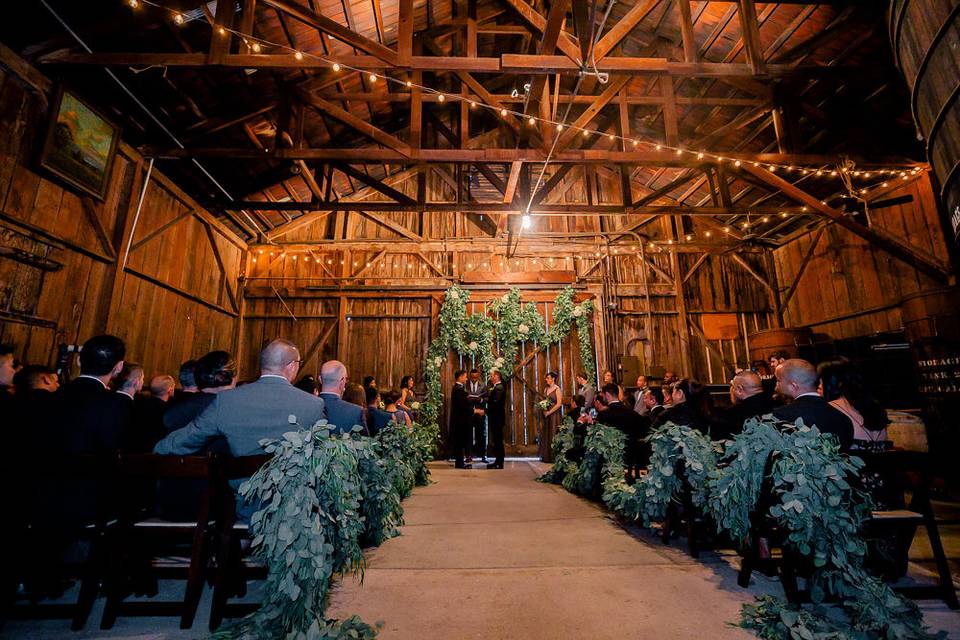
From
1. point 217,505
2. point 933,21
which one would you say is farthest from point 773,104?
point 217,505

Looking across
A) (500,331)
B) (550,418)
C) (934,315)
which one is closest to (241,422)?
(550,418)

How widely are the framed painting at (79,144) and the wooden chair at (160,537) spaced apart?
485cm

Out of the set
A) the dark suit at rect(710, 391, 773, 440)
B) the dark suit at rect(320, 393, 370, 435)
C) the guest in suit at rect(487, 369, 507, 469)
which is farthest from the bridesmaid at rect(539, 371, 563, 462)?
the dark suit at rect(320, 393, 370, 435)

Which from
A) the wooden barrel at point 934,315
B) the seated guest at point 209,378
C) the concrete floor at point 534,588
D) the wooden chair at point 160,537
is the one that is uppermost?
the wooden barrel at point 934,315

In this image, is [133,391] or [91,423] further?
[133,391]

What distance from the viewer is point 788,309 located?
10383 millimetres

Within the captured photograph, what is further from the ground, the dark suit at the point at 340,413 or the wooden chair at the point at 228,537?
the dark suit at the point at 340,413

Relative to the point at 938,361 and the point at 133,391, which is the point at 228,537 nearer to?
the point at 133,391

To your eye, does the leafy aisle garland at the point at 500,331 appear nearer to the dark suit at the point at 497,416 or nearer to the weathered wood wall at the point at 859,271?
the dark suit at the point at 497,416

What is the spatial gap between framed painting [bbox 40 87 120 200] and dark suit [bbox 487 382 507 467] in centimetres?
659

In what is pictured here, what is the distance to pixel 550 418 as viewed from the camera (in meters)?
8.24

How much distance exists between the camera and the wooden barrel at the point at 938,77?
284cm

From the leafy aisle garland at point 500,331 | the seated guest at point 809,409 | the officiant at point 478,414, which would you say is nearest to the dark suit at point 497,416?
the officiant at point 478,414

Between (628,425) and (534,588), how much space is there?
2.49 metres
